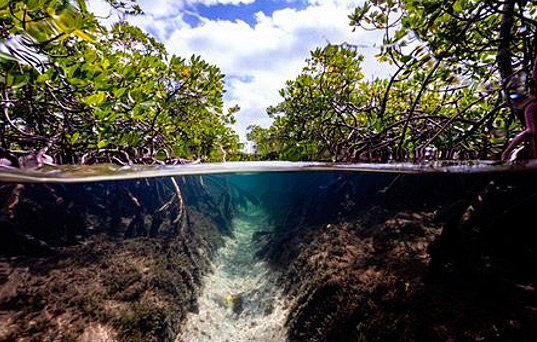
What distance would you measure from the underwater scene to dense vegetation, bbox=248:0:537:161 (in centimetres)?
77

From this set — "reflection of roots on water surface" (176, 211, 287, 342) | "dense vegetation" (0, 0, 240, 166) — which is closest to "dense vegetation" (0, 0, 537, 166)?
"dense vegetation" (0, 0, 240, 166)

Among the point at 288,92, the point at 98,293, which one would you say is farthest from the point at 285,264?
the point at 288,92

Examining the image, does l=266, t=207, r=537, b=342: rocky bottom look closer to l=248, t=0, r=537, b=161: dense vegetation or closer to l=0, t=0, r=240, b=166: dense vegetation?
l=248, t=0, r=537, b=161: dense vegetation

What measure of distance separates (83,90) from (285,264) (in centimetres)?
536

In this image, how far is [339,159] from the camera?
6816mm

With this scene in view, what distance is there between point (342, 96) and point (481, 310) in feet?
18.7

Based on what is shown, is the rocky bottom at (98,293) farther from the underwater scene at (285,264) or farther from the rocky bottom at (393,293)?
the rocky bottom at (393,293)

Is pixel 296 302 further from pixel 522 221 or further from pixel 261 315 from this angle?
pixel 522 221

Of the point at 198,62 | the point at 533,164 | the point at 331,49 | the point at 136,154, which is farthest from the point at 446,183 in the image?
the point at 136,154

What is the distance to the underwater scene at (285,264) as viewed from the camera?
289 centimetres

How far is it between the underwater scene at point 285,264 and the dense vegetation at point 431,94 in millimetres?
767

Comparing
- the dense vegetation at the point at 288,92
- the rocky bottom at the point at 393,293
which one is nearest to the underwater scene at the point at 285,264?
the rocky bottom at the point at 393,293

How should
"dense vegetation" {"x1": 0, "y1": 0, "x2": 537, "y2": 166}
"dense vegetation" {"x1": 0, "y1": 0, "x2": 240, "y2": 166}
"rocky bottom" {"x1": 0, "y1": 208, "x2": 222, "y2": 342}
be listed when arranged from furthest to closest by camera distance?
"rocky bottom" {"x1": 0, "y1": 208, "x2": 222, "y2": 342}, "dense vegetation" {"x1": 0, "y1": 0, "x2": 537, "y2": 166}, "dense vegetation" {"x1": 0, "y1": 0, "x2": 240, "y2": 166}

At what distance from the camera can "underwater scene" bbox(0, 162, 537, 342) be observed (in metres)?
2.89
